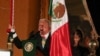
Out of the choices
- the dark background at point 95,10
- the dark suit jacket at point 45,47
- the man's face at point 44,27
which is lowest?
the dark suit jacket at point 45,47

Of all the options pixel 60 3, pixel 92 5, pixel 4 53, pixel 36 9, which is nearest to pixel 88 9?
pixel 92 5

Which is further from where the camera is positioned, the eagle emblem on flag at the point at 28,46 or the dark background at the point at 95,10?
the dark background at the point at 95,10

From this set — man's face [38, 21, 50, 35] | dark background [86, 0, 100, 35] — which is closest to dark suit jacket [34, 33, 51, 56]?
man's face [38, 21, 50, 35]

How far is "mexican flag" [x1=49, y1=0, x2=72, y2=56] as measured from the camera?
8.68 feet

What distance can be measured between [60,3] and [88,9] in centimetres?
86

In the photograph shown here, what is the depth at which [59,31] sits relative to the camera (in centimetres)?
270

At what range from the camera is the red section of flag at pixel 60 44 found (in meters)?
2.64

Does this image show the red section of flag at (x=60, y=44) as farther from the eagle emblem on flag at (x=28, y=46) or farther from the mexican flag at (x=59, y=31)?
the eagle emblem on flag at (x=28, y=46)

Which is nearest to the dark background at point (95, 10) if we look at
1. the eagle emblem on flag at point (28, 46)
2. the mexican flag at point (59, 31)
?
the mexican flag at point (59, 31)

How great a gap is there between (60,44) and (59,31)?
0.12 meters

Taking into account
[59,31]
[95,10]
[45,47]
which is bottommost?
[45,47]

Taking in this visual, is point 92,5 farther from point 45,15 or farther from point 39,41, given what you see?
point 39,41

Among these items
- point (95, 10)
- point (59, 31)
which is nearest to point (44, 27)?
point (59, 31)

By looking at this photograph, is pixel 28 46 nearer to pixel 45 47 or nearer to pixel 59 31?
pixel 45 47
